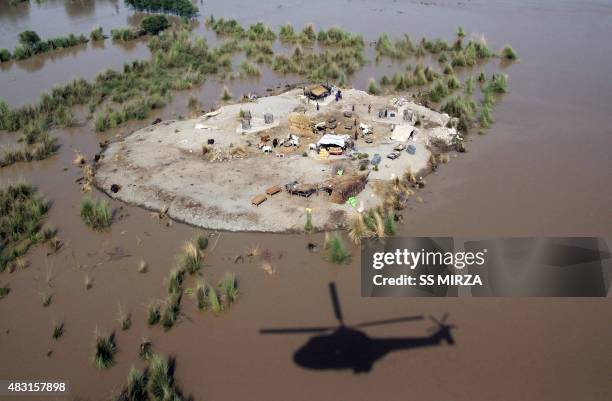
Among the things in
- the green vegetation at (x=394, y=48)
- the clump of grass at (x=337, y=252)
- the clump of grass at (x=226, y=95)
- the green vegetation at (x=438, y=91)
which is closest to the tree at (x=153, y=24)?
the clump of grass at (x=226, y=95)

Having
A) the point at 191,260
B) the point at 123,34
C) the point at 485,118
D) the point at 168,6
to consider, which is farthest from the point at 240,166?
the point at 168,6

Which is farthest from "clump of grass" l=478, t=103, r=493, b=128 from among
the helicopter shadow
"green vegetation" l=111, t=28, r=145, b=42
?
"green vegetation" l=111, t=28, r=145, b=42

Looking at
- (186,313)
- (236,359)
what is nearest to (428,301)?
Answer: (236,359)

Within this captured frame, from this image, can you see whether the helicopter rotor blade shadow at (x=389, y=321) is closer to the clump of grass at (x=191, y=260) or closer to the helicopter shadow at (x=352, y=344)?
the helicopter shadow at (x=352, y=344)

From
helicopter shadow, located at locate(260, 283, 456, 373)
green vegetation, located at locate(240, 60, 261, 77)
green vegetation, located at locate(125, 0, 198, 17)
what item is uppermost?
green vegetation, located at locate(125, 0, 198, 17)

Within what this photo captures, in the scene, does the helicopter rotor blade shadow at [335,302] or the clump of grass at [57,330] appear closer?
the clump of grass at [57,330]

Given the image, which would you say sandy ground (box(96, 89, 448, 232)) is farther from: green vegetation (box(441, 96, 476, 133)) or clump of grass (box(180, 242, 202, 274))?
clump of grass (box(180, 242, 202, 274))
